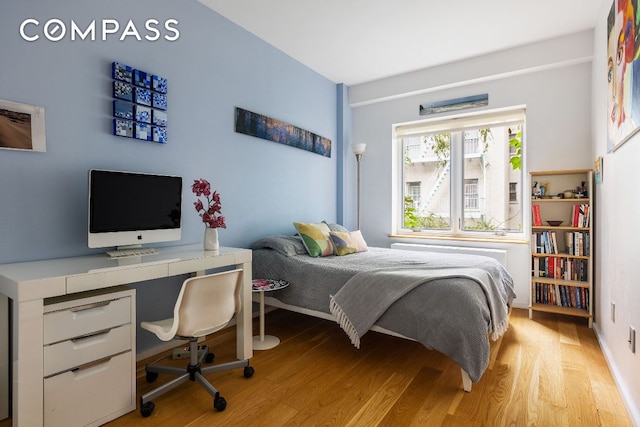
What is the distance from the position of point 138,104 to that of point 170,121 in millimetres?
282

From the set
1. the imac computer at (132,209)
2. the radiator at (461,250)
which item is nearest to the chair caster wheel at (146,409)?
the imac computer at (132,209)

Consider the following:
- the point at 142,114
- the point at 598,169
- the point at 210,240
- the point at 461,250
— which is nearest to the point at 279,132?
the point at 142,114

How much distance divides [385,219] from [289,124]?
1.87 metres

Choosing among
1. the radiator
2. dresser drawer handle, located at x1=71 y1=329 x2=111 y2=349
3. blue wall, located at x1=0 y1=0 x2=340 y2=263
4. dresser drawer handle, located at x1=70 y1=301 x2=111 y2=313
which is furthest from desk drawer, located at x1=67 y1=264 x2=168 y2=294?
the radiator

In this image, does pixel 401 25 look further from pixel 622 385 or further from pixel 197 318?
pixel 622 385

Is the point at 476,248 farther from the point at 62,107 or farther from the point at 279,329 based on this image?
the point at 62,107

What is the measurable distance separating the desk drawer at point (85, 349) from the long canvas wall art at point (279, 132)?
80.6 inches

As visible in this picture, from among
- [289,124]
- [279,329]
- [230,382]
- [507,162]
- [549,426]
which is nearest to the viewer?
[549,426]

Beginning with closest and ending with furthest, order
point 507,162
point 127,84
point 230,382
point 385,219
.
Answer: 1. point 230,382
2. point 127,84
3. point 507,162
4. point 385,219

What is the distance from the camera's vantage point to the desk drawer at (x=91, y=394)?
162cm

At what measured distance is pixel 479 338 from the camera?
2.08 meters

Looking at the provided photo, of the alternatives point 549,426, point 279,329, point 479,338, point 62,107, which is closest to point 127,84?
point 62,107

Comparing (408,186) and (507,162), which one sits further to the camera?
(408,186)

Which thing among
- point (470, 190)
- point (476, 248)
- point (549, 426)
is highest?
point (470, 190)
